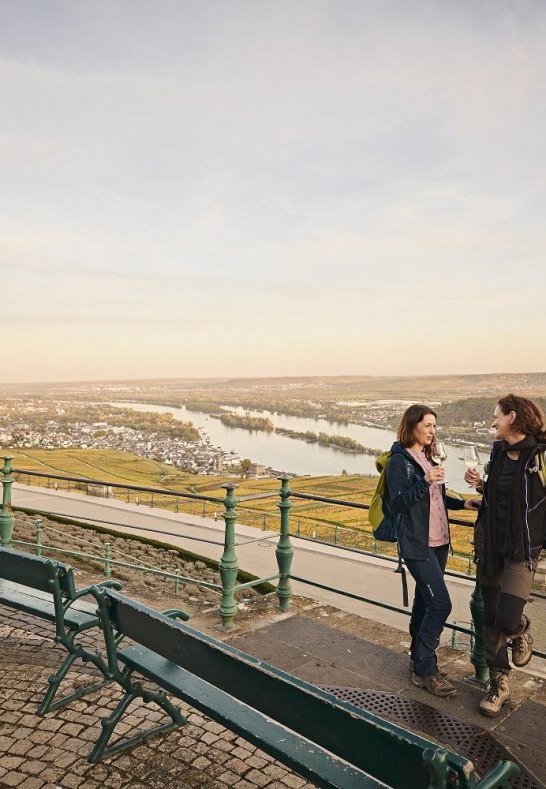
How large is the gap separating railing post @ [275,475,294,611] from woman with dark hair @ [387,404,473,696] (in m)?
1.32

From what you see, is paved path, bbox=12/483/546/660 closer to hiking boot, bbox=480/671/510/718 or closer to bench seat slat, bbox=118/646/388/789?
hiking boot, bbox=480/671/510/718

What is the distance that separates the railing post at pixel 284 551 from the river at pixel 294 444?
67468 mm

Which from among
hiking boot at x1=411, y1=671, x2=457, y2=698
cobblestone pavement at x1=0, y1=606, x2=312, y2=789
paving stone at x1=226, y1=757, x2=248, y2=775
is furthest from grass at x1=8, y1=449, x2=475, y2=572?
paving stone at x1=226, y1=757, x2=248, y2=775

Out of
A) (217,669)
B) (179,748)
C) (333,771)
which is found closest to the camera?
(333,771)

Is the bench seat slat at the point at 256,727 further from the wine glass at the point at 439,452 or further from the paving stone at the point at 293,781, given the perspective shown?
the wine glass at the point at 439,452

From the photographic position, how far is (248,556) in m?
25.8

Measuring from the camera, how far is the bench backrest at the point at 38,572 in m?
3.14

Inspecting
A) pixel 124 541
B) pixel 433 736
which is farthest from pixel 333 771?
pixel 124 541

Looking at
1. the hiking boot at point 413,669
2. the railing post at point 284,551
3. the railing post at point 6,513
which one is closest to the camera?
the hiking boot at point 413,669

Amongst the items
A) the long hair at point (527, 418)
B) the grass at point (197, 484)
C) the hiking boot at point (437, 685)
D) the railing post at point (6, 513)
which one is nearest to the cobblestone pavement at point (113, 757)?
the hiking boot at point (437, 685)

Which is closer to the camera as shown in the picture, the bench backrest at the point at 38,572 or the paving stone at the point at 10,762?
the paving stone at the point at 10,762

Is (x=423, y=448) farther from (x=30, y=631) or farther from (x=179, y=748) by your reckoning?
(x=30, y=631)

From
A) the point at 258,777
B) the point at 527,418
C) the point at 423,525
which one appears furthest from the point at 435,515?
the point at 258,777

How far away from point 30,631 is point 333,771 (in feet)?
10.9
